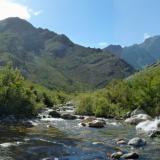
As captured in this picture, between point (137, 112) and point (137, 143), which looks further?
point (137, 112)

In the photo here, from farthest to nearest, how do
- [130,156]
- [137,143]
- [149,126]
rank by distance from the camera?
[149,126] → [137,143] → [130,156]

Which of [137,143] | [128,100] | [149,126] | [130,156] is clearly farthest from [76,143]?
[128,100]

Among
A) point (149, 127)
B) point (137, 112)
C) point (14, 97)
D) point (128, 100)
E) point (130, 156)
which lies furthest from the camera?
point (128, 100)

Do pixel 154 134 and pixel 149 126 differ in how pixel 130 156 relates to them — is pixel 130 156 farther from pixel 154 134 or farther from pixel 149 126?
pixel 149 126

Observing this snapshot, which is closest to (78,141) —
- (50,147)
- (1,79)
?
(50,147)

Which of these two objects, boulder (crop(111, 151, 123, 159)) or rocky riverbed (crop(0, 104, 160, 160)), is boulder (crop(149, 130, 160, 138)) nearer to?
rocky riverbed (crop(0, 104, 160, 160))

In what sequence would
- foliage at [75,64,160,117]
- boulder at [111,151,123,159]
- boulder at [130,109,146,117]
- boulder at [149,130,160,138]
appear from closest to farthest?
boulder at [111,151,123,159], boulder at [149,130,160,138], boulder at [130,109,146,117], foliage at [75,64,160,117]

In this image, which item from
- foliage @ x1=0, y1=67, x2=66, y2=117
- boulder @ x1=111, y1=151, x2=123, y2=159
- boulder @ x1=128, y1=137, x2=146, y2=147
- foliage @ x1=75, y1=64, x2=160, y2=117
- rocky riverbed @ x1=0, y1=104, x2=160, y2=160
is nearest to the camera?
boulder @ x1=111, y1=151, x2=123, y2=159

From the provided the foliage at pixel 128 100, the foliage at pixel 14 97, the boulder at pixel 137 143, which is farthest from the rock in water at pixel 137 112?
the boulder at pixel 137 143

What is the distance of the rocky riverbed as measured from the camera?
38.3m

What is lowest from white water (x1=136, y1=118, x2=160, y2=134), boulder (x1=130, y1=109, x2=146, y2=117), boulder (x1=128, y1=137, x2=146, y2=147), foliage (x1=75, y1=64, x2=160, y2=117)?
boulder (x1=128, y1=137, x2=146, y2=147)

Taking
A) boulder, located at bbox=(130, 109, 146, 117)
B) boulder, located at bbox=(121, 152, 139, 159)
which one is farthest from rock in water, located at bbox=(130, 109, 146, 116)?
boulder, located at bbox=(121, 152, 139, 159)

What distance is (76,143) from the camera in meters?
46.6

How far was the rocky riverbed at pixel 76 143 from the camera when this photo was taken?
38312mm
